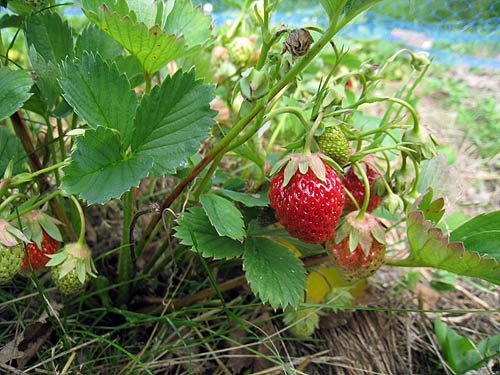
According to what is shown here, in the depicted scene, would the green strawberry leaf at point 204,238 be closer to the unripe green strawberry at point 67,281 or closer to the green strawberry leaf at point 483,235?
the unripe green strawberry at point 67,281

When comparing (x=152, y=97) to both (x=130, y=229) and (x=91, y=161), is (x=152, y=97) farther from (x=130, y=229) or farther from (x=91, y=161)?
(x=130, y=229)

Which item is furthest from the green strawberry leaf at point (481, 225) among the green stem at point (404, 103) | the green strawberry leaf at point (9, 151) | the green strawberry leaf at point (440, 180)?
the green strawberry leaf at point (9, 151)

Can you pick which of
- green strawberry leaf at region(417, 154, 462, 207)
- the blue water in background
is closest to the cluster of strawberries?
green strawberry leaf at region(417, 154, 462, 207)

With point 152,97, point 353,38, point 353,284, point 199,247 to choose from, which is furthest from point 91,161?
point 353,38

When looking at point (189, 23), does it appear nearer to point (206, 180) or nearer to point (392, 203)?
point (206, 180)

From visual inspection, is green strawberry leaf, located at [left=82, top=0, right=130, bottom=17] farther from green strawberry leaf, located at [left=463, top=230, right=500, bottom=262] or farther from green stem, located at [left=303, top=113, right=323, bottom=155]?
green strawberry leaf, located at [left=463, top=230, right=500, bottom=262]

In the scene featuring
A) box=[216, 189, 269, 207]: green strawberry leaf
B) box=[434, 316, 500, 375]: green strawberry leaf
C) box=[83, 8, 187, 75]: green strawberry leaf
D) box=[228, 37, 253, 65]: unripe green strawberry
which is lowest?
box=[434, 316, 500, 375]: green strawberry leaf
